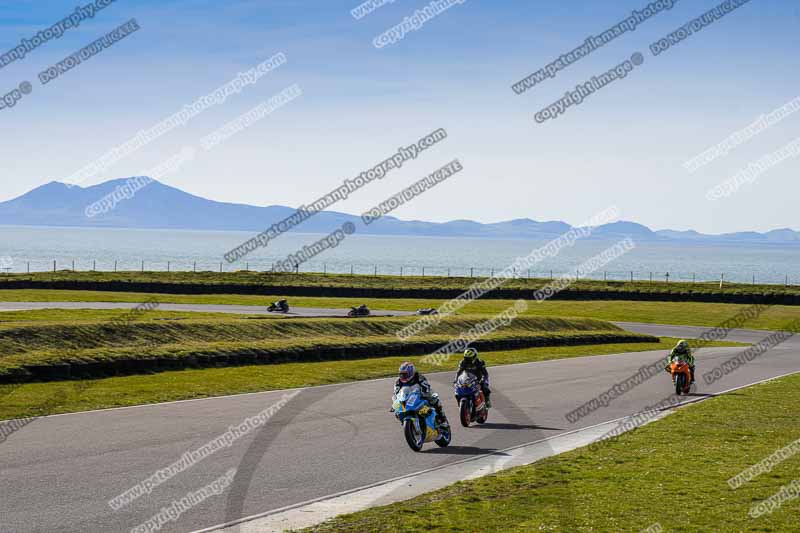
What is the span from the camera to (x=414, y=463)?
1417 centimetres

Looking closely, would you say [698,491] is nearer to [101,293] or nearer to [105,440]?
[105,440]

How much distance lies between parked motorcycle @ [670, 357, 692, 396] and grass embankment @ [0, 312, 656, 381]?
481 inches

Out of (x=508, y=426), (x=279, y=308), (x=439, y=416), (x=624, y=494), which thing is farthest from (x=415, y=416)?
(x=279, y=308)

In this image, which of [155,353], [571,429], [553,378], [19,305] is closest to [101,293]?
[19,305]

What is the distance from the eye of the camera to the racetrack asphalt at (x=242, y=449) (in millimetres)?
10828

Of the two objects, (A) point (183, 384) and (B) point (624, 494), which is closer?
(B) point (624, 494)

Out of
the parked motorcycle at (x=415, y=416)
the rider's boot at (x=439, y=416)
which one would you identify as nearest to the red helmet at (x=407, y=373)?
the parked motorcycle at (x=415, y=416)

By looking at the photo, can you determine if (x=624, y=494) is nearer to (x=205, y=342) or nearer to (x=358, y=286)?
(x=205, y=342)

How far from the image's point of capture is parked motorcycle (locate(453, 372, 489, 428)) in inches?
713

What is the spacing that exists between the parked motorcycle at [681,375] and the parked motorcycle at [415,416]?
11.5m

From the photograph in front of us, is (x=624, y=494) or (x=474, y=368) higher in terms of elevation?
(x=474, y=368)

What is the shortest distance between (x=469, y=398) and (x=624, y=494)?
6794mm

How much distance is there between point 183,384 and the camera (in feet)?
75.4

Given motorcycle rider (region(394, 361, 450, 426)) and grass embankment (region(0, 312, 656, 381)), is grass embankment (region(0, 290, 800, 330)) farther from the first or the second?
motorcycle rider (region(394, 361, 450, 426))
